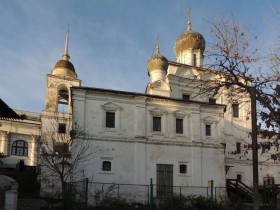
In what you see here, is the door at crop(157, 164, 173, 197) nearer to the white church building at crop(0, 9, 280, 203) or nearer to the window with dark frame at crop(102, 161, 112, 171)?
the white church building at crop(0, 9, 280, 203)

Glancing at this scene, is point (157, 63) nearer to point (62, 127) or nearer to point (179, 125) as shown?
point (179, 125)

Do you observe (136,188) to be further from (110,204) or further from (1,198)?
(1,198)

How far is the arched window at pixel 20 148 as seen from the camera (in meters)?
50.8

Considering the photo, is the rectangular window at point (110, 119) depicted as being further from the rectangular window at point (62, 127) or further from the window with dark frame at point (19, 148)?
the window with dark frame at point (19, 148)

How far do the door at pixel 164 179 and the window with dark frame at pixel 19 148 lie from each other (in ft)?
102

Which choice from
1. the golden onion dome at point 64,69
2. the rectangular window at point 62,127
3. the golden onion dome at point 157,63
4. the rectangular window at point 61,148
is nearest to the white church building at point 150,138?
the rectangular window at point 61,148

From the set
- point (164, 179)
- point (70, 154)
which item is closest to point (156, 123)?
point (164, 179)

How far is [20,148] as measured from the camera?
51.2 m

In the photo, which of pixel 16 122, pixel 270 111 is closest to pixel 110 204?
pixel 270 111

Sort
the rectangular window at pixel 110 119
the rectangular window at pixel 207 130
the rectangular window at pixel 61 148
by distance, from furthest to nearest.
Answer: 1. the rectangular window at pixel 207 130
2. the rectangular window at pixel 110 119
3. the rectangular window at pixel 61 148

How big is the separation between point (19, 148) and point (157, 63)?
28112 millimetres

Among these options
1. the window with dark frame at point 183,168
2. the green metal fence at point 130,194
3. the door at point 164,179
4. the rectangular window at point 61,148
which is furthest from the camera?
the window with dark frame at point 183,168

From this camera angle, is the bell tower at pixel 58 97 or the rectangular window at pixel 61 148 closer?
the rectangular window at pixel 61 148

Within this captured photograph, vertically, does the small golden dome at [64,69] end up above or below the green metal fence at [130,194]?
above
